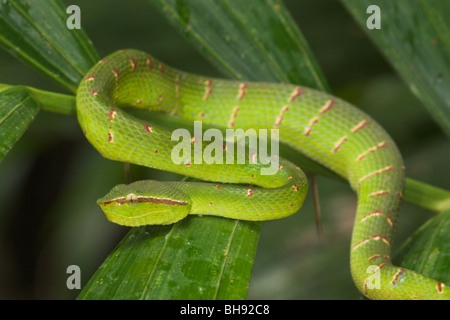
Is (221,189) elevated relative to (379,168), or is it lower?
elevated

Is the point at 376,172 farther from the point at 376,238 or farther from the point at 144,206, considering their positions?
the point at 144,206

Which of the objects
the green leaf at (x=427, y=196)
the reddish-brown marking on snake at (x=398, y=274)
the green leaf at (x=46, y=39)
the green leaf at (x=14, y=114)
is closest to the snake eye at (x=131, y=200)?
the green leaf at (x=14, y=114)

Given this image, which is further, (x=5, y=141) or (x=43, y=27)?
(x=43, y=27)

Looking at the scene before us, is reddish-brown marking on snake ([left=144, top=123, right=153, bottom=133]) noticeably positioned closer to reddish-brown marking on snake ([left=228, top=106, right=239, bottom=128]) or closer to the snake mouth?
the snake mouth

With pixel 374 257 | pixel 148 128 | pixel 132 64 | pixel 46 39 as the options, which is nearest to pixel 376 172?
pixel 374 257
